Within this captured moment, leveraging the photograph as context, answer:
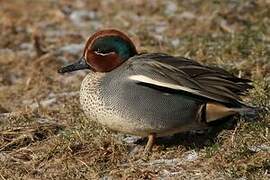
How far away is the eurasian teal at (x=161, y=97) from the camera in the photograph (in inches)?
147

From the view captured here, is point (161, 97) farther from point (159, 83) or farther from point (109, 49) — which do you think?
point (109, 49)

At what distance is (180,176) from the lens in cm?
353

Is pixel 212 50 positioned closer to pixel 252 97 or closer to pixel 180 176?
pixel 252 97

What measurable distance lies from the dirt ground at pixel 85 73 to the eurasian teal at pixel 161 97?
0.57 ft

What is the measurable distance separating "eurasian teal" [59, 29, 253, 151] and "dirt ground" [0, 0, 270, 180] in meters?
0.17

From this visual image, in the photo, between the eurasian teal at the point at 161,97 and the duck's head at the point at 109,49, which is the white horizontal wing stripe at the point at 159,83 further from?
the duck's head at the point at 109,49

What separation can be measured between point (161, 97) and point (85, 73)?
85.6 inches

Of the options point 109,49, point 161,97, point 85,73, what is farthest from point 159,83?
point 85,73

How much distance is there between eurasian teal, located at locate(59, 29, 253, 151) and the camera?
3.72 metres

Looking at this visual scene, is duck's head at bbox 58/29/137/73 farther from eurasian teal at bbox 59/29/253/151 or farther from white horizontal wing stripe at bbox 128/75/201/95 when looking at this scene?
white horizontal wing stripe at bbox 128/75/201/95

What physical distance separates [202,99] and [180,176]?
46 cm

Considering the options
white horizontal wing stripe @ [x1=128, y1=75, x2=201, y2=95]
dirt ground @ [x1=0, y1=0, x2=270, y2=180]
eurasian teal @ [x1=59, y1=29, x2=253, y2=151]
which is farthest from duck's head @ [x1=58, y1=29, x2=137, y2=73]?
dirt ground @ [x1=0, y1=0, x2=270, y2=180]

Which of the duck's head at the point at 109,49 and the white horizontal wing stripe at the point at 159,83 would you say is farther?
the duck's head at the point at 109,49

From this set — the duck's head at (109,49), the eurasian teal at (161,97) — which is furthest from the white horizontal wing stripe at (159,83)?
the duck's head at (109,49)
